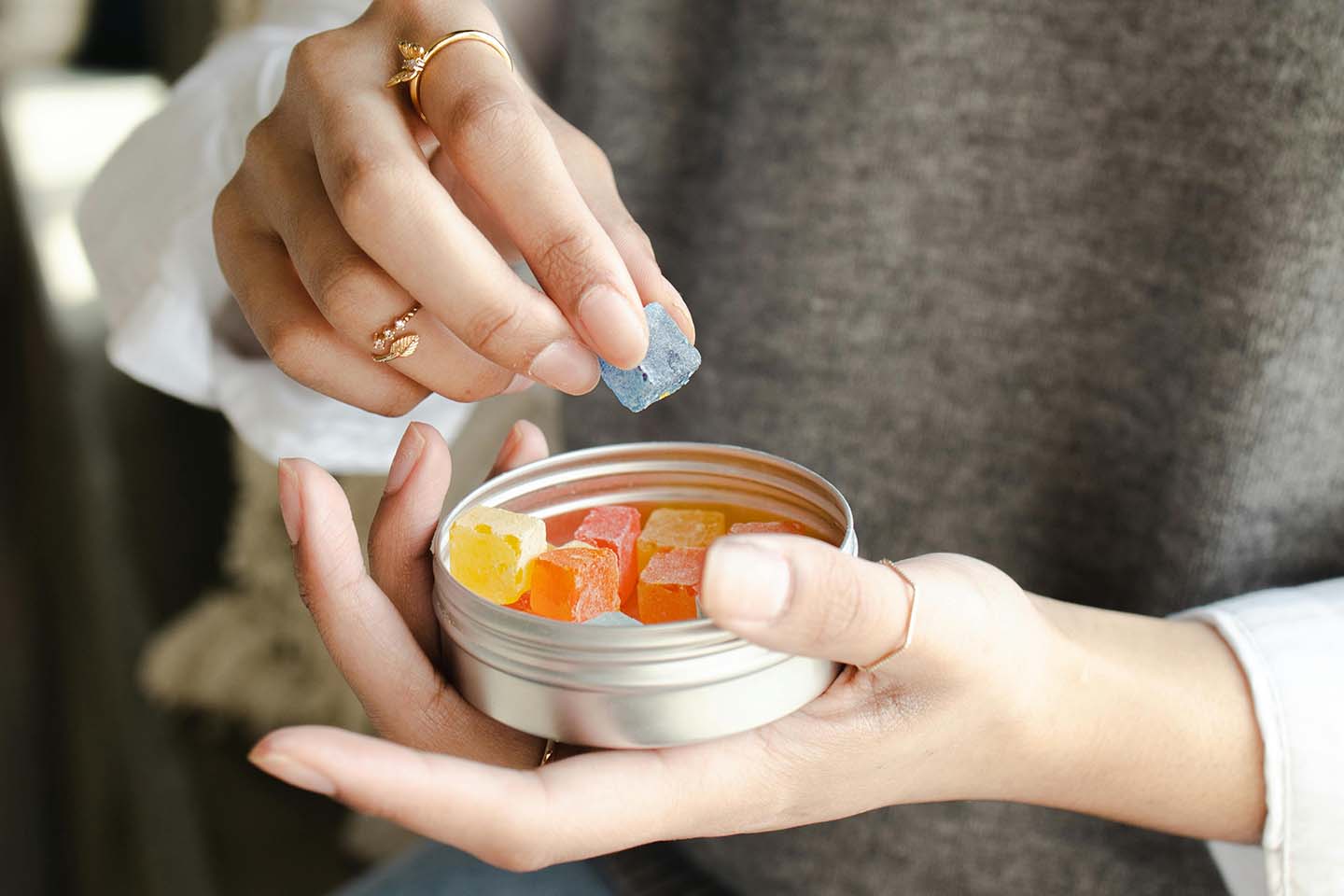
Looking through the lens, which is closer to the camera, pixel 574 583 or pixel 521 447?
pixel 574 583

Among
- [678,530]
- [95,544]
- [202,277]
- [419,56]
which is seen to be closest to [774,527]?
[678,530]

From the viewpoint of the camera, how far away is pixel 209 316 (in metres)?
1.02

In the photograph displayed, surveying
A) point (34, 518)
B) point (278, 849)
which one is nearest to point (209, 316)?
point (278, 849)

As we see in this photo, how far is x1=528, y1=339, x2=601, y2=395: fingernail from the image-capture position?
657 millimetres

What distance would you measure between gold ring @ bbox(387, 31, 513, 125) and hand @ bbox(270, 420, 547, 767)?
0.22 meters

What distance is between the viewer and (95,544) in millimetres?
2387

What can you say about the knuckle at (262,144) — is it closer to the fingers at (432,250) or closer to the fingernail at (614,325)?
the fingers at (432,250)

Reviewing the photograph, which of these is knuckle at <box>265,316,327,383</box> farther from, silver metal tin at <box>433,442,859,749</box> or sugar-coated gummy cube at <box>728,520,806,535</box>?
sugar-coated gummy cube at <box>728,520,806,535</box>

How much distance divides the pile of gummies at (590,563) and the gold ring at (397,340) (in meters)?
0.12

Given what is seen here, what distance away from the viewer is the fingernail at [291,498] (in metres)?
0.63

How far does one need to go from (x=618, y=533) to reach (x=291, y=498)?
0.20 metres

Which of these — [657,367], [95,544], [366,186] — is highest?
[366,186]

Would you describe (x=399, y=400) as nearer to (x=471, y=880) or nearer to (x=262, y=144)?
(x=262, y=144)

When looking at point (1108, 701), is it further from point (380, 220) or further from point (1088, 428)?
point (380, 220)
